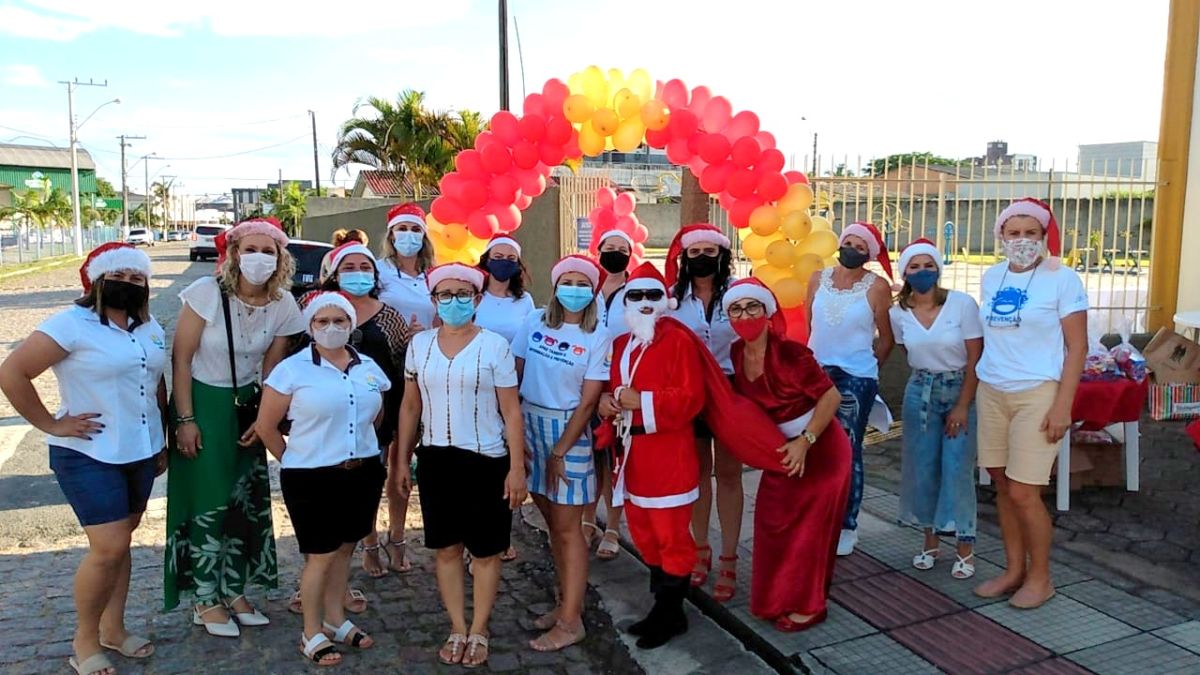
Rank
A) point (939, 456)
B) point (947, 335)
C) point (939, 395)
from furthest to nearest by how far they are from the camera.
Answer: point (939, 456) < point (939, 395) < point (947, 335)

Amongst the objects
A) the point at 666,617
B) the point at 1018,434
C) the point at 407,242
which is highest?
the point at 407,242

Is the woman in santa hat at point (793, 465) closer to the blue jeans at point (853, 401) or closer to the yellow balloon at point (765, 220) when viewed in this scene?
the blue jeans at point (853, 401)

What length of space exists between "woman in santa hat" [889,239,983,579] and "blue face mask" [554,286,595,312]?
5.42 ft

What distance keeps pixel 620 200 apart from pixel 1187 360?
499cm

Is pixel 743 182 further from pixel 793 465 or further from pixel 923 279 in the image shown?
pixel 793 465

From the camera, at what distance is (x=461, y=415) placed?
12.3 ft

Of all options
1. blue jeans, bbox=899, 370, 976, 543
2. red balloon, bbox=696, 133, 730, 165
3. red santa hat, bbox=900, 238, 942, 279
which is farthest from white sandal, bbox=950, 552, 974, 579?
red balloon, bbox=696, 133, 730, 165

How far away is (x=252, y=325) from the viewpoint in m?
4.05

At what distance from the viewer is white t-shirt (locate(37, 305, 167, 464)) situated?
11.8 ft

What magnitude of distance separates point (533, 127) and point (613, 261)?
2.42 meters

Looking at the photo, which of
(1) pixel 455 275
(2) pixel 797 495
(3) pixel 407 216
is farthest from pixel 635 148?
(2) pixel 797 495

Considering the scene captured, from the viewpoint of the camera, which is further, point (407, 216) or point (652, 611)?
point (407, 216)

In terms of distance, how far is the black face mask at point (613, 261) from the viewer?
4.84m

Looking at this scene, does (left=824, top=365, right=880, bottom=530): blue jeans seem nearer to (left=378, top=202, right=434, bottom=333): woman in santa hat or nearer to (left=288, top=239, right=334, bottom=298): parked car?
(left=378, top=202, right=434, bottom=333): woman in santa hat
